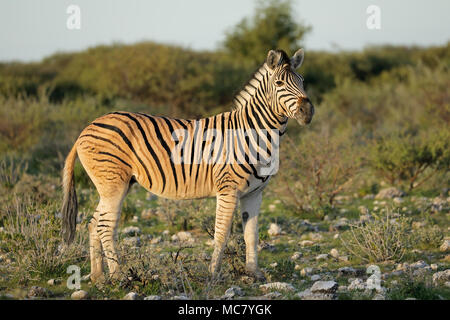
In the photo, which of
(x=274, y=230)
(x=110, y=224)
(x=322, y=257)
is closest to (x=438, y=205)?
(x=274, y=230)

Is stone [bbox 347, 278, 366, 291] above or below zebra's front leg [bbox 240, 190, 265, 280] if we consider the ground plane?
below

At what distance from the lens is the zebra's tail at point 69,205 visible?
6.40 m

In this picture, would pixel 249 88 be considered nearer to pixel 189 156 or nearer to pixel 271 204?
pixel 189 156

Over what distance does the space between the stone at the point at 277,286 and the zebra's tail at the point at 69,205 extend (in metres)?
2.47

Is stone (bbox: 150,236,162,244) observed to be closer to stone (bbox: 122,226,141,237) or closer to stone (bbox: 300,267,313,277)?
stone (bbox: 122,226,141,237)

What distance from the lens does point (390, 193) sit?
11.2 meters

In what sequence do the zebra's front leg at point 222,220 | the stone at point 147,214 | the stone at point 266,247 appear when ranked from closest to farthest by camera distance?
the zebra's front leg at point 222,220, the stone at point 266,247, the stone at point 147,214

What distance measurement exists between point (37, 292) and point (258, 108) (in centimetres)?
335

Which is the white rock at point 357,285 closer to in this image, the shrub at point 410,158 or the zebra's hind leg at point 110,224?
the zebra's hind leg at point 110,224

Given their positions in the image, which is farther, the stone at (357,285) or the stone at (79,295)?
the stone at (357,285)

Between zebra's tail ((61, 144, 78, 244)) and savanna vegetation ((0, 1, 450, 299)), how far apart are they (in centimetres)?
35

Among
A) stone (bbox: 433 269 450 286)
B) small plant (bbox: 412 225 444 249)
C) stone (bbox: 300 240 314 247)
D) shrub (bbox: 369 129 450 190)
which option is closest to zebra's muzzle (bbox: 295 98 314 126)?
stone (bbox: 433 269 450 286)

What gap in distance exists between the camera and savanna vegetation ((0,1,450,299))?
6.21 m

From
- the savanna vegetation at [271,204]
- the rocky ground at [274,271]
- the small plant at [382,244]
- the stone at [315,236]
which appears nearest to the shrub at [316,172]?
the savanna vegetation at [271,204]
